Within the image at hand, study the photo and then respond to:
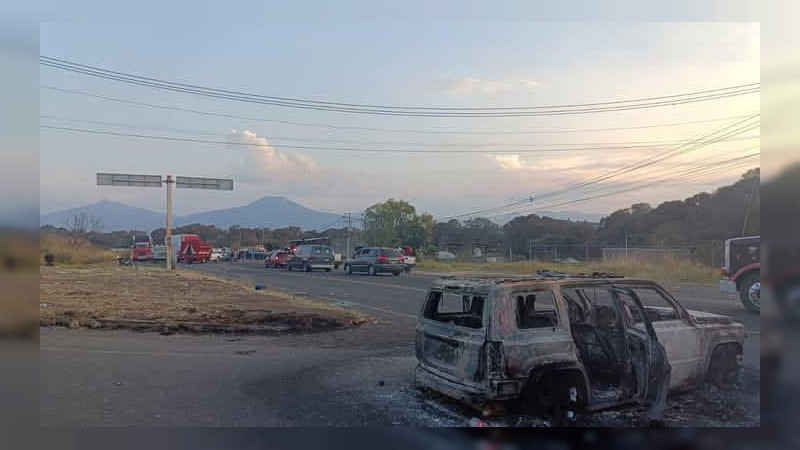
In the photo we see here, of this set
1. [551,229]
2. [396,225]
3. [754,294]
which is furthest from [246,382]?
[396,225]

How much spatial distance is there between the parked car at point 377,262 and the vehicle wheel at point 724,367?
28.5m

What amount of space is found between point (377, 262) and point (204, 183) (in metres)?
13.4

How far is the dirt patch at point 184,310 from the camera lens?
13.3m

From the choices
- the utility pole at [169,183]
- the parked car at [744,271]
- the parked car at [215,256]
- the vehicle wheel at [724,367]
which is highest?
the utility pole at [169,183]

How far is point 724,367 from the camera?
720 centimetres

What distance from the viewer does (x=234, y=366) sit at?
9.33 meters

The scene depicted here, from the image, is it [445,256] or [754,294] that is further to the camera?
[445,256]

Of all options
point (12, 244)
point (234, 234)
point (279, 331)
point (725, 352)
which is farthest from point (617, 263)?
point (234, 234)

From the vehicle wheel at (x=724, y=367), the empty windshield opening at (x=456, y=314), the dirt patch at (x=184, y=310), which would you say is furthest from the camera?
the dirt patch at (x=184, y=310)

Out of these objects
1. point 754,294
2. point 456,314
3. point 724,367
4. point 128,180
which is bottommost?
point 724,367

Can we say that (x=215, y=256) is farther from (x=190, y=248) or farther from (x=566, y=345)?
(x=566, y=345)

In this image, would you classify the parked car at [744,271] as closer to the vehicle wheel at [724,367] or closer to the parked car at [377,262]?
the vehicle wheel at [724,367]

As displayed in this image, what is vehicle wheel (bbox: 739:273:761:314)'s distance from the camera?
14.6 meters

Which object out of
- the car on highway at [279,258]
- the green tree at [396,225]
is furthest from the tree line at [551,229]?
the car on highway at [279,258]
